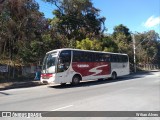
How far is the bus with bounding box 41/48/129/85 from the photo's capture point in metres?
19.7

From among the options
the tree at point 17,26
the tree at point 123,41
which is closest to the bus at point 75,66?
the tree at point 17,26

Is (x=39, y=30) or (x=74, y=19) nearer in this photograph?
(x=39, y=30)

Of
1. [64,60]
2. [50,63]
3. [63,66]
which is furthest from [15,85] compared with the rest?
[64,60]

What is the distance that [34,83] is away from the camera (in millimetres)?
23266

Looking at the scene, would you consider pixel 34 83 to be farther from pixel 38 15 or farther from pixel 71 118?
pixel 71 118

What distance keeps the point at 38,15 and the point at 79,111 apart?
940 inches

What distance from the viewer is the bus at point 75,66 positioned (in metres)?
19.7

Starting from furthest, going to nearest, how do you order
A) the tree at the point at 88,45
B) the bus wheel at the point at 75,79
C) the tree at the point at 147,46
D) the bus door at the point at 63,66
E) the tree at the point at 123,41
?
1. the tree at the point at 147,46
2. the tree at the point at 123,41
3. the tree at the point at 88,45
4. the bus wheel at the point at 75,79
5. the bus door at the point at 63,66

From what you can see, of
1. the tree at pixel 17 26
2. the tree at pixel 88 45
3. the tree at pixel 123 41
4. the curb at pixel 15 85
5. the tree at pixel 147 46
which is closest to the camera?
the curb at pixel 15 85

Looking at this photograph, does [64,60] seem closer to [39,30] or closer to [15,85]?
[15,85]

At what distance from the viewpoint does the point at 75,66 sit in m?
21.3

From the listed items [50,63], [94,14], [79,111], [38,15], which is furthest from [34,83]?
[94,14]

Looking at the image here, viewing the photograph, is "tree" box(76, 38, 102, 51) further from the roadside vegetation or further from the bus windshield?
the bus windshield

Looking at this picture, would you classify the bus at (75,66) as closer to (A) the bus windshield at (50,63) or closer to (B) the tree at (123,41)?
(A) the bus windshield at (50,63)
